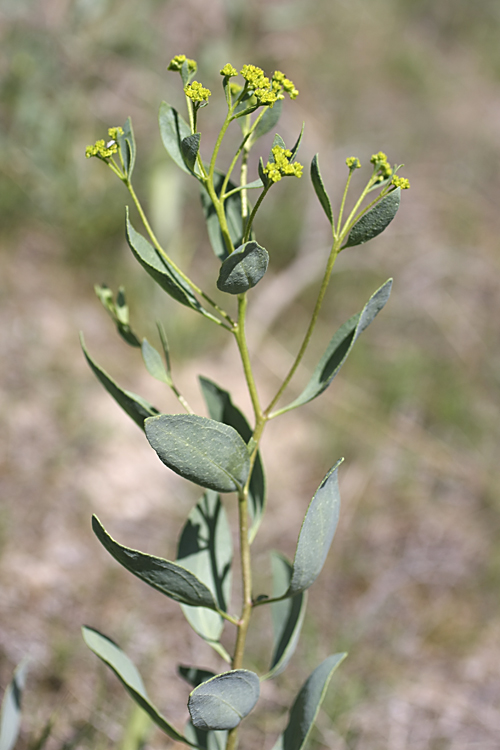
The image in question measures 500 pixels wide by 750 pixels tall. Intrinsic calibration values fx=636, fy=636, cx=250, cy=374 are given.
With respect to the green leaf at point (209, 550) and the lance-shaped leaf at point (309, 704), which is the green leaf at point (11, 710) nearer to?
the green leaf at point (209, 550)

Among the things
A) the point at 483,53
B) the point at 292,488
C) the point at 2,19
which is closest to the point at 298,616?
the point at 292,488

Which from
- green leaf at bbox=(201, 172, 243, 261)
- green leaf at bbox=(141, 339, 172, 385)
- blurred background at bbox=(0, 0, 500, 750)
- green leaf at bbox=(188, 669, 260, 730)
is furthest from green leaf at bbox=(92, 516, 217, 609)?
blurred background at bbox=(0, 0, 500, 750)

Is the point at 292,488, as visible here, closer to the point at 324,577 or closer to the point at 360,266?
the point at 324,577

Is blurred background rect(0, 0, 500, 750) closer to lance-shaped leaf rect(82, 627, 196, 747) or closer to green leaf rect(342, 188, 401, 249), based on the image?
lance-shaped leaf rect(82, 627, 196, 747)

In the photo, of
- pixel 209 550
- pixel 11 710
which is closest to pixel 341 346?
pixel 209 550

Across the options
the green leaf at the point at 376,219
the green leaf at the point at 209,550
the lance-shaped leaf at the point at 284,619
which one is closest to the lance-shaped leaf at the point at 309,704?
the lance-shaped leaf at the point at 284,619

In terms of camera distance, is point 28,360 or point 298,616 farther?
point 28,360

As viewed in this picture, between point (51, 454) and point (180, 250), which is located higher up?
point (180, 250)
